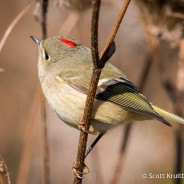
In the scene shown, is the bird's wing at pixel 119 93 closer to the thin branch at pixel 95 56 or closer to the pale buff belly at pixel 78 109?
the pale buff belly at pixel 78 109

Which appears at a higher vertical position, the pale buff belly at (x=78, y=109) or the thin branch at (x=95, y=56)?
the thin branch at (x=95, y=56)

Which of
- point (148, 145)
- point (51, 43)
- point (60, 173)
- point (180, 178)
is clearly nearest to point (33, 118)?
point (51, 43)

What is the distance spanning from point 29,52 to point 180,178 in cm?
295

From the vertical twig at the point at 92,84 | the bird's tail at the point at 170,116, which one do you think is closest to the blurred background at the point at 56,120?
the bird's tail at the point at 170,116

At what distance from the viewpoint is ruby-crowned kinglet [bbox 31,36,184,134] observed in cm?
287

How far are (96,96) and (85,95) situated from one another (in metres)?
0.07

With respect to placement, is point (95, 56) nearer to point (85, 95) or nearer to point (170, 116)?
point (85, 95)

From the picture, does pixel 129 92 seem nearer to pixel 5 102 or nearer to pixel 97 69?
pixel 97 69

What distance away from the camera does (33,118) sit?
371cm

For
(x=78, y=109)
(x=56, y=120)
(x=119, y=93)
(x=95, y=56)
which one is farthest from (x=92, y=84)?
(x=56, y=120)

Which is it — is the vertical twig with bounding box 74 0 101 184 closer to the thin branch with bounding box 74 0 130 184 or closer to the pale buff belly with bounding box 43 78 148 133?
the thin branch with bounding box 74 0 130 184

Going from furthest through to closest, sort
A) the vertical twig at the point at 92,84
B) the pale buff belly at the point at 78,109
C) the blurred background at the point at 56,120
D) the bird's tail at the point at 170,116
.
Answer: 1. the blurred background at the point at 56,120
2. the bird's tail at the point at 170,116
3. the pale buff belly at the point at 78,109
4. the vertical twig at the point at 92,84

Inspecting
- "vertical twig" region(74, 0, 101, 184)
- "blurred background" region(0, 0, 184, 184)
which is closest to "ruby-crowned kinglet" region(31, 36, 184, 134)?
"vertical twig" region(74, 0, 101, 184)

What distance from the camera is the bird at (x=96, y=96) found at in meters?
A: 2.87
